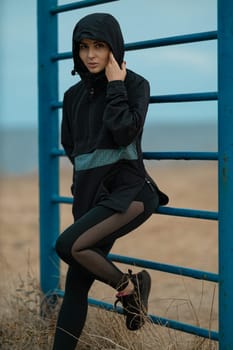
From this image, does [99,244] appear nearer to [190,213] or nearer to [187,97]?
[190,213]

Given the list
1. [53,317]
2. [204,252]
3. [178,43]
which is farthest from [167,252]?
[178,43]

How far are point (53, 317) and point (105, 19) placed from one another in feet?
4.83

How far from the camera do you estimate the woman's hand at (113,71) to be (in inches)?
127

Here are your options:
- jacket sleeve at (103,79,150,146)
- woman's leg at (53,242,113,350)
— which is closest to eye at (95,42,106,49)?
jacket sleeve at (103,79,150,146)

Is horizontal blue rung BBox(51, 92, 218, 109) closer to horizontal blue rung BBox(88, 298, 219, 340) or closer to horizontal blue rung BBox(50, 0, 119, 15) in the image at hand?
horizontal blue rung BBox(50, 0, 119, 15)

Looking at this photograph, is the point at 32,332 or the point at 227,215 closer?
the point at 227,215

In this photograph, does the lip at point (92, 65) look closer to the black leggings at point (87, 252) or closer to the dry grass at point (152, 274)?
the black leggings at point (87, 252)

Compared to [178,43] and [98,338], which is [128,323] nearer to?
[98,338]

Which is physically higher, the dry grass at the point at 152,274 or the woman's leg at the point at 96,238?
the woman's leg at the point at 96,238

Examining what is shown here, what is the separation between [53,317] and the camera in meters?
3.89

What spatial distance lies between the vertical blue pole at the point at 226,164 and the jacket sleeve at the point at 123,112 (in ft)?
1.03

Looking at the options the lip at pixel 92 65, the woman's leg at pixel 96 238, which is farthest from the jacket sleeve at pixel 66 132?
the woman's leg at pixel 96 238

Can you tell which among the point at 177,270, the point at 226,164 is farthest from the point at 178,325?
the point at 226,164

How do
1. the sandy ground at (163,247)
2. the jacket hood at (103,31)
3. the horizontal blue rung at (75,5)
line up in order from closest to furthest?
1. the jacket hood at (103,31)
2. the horizontal blue rung at (75,5)
3. the sandy ground at (163,247)
